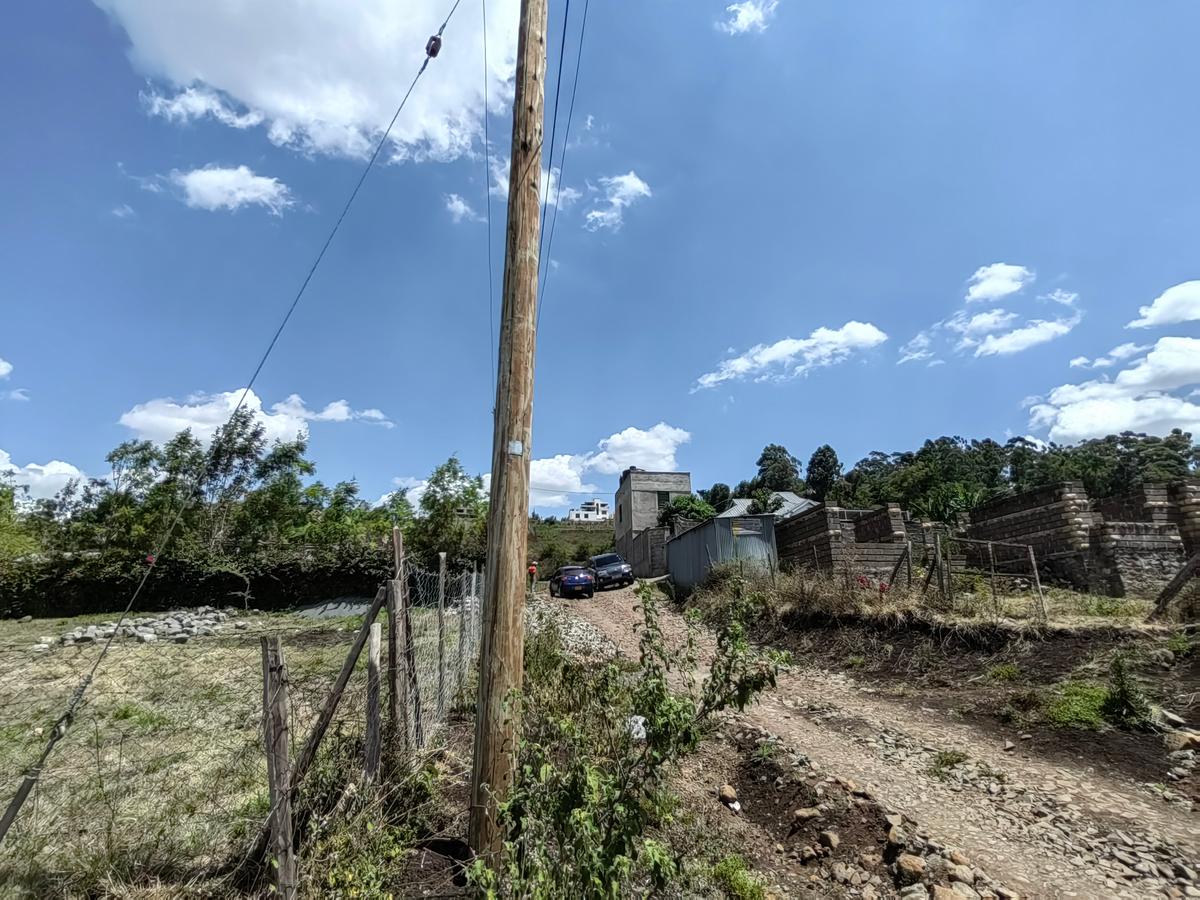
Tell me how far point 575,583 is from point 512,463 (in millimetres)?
20308

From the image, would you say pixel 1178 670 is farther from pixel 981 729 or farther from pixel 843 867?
pixel 843 867

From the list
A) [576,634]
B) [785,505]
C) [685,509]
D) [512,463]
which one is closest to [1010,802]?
[512,463]

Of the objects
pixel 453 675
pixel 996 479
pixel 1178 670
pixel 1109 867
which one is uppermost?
pixel 996 479

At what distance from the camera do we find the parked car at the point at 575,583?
22906mm

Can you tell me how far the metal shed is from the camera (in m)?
17.3

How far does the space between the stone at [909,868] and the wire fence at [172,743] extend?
10.3 ft

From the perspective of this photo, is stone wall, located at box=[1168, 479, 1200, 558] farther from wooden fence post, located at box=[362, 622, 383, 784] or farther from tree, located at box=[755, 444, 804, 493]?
tree, located at box=[755, 444, 804, 493]

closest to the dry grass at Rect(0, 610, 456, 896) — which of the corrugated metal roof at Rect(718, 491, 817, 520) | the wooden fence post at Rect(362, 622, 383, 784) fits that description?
the wooden fence post at Rect(362, 622, 383, 784)

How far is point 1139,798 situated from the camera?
178 inches

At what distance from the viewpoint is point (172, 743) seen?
5527mm

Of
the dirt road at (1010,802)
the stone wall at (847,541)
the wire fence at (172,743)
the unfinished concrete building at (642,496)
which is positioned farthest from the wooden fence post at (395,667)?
the unfinished concrete building at (642,496)

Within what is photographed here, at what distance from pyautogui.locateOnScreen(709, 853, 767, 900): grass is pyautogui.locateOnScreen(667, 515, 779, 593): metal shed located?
13.2 meters

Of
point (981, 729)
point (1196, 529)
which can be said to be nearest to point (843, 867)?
point (981, 729)

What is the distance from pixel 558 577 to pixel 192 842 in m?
21.1
